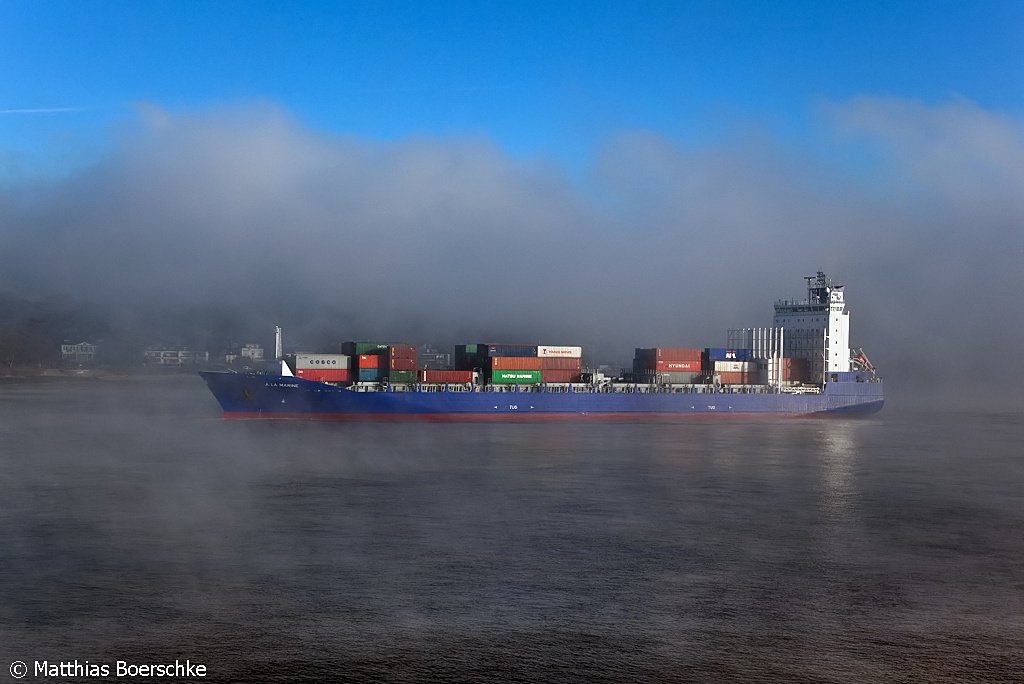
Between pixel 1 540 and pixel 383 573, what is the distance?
10.9 metres

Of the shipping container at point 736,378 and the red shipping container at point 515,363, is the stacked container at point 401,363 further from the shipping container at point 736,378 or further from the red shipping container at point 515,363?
the shipping container at point 736,378

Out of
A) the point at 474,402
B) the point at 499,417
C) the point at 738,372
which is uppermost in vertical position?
the point at 738,372

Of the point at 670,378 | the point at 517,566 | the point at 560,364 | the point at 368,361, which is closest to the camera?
the point at 517,566

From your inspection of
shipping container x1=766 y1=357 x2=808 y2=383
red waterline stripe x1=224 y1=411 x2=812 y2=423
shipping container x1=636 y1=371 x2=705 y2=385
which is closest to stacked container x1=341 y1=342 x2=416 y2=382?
red waterline stripe x1=224 y1=411 x2=812 y2=423

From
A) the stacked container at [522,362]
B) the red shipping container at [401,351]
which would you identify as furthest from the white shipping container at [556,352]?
the red shipping container at [401,351]

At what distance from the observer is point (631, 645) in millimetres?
16469

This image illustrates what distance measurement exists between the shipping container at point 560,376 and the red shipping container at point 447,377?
209 inches

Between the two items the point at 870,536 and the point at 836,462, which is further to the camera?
the point at 836,462

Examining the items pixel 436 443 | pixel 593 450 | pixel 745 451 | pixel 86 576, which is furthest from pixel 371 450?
pixel 86 576

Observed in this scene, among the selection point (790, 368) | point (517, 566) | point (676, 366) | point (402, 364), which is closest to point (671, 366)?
point (676, 366)

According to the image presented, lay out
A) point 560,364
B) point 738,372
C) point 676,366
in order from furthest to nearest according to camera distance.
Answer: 1. point 738,372
2. point 676,366
3. point 560,364

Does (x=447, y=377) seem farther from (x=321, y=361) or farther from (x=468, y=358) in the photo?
(x=321, y=361)

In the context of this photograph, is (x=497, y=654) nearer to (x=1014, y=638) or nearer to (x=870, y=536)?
(x=1014, y=638)

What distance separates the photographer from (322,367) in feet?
195
